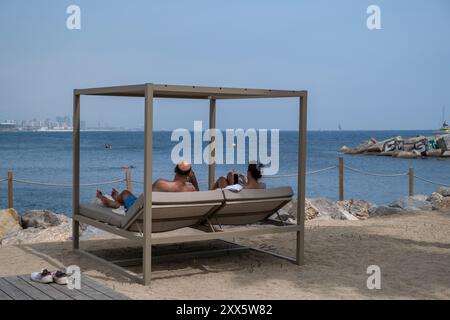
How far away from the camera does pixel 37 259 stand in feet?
22.0

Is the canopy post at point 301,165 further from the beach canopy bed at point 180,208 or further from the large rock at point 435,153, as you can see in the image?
the large rock at point 435,153

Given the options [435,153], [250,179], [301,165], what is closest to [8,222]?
[250,179]

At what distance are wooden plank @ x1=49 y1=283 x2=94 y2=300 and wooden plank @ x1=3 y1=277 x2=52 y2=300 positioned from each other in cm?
15

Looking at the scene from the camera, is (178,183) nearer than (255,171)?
Yes

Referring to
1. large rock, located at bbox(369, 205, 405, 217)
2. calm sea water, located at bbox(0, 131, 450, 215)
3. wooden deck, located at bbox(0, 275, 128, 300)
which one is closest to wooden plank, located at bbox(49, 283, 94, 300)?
wooden deck, located at bbox(0, 275, 128, 300)

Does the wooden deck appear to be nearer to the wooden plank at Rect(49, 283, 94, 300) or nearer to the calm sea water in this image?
the wooden plank at Rect(49, 283, 94, 300)

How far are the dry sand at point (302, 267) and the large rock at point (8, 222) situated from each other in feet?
8.75

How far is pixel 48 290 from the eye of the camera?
15.0 ft

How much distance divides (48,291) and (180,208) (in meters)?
1.57

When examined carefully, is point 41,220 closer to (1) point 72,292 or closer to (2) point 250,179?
(2) point 250,179

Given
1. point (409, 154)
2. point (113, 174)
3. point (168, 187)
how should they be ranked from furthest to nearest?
point (409, 154) → point (113, 174) → point (168, 187)
